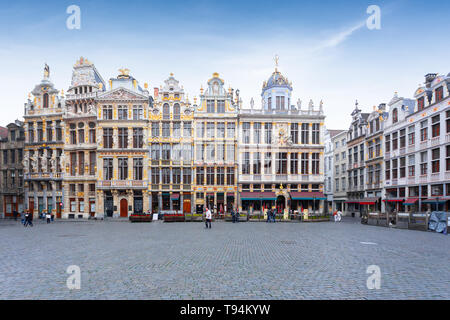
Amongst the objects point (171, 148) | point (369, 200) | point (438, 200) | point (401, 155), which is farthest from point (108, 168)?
point (438, 200)

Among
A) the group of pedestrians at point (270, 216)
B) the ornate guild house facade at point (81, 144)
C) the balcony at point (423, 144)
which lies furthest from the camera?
the ornate guild house facade at point (81, 144)

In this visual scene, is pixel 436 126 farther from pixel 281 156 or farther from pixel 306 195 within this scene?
pixel 281 156

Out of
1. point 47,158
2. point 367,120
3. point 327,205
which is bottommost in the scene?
point 327,205

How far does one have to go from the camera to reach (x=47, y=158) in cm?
4850

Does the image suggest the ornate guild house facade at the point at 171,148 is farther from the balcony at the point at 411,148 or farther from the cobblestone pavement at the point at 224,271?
the cobblestone pavement at the point at 224,271

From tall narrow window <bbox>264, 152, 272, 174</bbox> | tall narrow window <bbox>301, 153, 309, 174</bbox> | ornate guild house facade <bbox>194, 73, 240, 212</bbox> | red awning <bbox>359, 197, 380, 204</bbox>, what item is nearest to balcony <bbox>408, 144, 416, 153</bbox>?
red awning <bbox>359, 197, 380, 204</bbox>

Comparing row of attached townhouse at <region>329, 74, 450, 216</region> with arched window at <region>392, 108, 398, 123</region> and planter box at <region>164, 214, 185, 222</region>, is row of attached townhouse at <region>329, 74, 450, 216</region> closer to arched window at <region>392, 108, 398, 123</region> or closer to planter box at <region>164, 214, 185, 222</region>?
arched window at <region>392, 108, 398, 123</region>

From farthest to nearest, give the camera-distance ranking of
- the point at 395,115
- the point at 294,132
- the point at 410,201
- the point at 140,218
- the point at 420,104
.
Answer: the point at 294,132, the point at 395,115, the point at 410,201, the point at 420,104, the point at 140,218

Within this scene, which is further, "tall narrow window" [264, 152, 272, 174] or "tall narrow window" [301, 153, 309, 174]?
"tall narrow window" [301, 153, 309, 174]

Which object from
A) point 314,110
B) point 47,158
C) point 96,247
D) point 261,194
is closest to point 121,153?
point 47,158

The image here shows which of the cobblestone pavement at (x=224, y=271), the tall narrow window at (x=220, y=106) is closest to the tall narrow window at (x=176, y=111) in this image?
the tall narrow window at (x=220, y=106)

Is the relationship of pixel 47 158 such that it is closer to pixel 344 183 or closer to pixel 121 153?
pixel 121 153

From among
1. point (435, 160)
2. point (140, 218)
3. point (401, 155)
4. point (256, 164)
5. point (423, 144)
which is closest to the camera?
point (435, 160)
